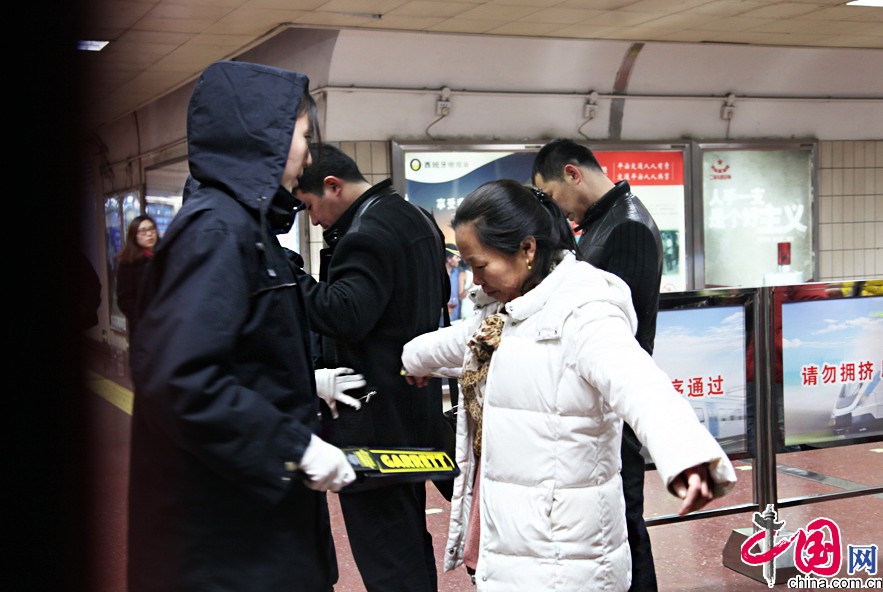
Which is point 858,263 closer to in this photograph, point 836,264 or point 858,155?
point 836,264

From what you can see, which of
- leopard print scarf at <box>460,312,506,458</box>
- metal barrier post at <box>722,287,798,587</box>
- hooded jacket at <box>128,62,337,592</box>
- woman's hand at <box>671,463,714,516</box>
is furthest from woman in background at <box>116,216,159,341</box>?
woman's hand at <box>671,463,714,516</box>

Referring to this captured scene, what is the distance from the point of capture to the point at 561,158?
3.50 metres

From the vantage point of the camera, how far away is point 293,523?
186cm

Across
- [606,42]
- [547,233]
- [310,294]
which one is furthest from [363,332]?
[606,42]

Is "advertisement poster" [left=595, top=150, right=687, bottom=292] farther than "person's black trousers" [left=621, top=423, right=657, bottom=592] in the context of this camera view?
Yes

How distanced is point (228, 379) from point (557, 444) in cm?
80

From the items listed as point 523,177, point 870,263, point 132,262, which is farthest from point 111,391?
point 870,263

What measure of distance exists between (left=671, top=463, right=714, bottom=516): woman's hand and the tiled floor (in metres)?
2.22

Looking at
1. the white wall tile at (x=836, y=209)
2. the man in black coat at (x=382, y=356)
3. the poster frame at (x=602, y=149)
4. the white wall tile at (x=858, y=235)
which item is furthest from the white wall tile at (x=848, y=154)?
the man in black coat at (x=382, y=356)

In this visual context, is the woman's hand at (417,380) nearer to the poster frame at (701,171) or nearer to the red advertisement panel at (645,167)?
the red advertisement panel at (645,167)

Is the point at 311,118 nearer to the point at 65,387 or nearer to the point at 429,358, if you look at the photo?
the point at 429,358

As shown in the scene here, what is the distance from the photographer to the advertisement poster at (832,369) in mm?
4039

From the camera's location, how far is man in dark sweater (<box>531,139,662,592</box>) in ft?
9.89

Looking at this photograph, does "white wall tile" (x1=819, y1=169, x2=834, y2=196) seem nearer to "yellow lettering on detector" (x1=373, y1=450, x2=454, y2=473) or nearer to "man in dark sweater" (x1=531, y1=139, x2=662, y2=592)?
"man in dark sweater" (x1=531, y1=139, x2=662, y2=592)
